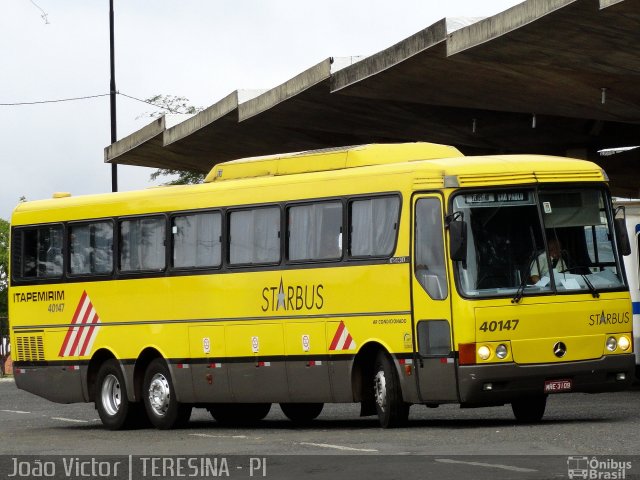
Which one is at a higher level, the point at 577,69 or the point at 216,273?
the point at 577,69

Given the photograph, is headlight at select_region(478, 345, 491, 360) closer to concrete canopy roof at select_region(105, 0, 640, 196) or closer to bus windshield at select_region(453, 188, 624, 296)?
bus windshield at select_region(453, 188, 624, 296)

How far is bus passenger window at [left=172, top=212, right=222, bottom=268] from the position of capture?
21859 millimetres

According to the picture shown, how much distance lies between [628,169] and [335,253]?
35.9 m

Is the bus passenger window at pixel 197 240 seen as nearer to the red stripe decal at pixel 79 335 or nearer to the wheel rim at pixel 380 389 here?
the red stripe decal at pixel 79 335

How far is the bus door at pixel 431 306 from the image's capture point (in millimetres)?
18641

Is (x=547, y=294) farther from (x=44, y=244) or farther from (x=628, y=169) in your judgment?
(x=628, y=169)

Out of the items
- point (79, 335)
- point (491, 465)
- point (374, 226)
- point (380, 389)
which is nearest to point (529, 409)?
point (380, 389)

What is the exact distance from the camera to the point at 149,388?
74.4ft

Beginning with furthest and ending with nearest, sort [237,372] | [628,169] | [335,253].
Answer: [628,169], [237,372], [335,253]

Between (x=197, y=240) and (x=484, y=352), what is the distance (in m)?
5.08

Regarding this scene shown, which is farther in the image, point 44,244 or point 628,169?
point 628,169

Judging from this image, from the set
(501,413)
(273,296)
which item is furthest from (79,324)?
(501,413)

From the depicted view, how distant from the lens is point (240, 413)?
23.5 m

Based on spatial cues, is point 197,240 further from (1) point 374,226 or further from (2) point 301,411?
(1) point 374,226
